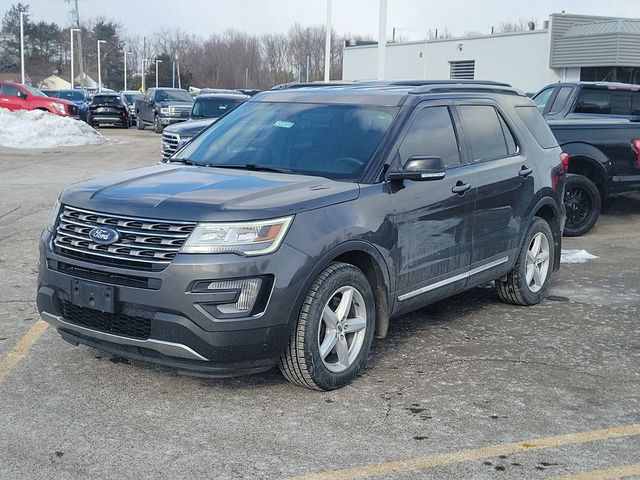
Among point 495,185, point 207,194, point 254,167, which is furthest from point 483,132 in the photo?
point 207,194

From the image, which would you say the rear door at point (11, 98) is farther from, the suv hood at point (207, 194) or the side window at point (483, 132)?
the suv hood at point (207, 194)

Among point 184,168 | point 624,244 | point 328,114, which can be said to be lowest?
point 624,244

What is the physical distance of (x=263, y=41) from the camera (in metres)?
110

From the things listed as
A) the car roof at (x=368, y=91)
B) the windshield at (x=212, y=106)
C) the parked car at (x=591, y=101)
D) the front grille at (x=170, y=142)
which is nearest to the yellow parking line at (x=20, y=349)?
the car roof at (x=368, y=91)

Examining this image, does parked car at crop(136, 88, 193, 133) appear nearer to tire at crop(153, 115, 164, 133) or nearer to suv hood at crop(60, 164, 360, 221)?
tire at crop(153, 115, 164, 133)

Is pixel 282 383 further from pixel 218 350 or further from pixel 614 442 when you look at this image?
pixel 614 442

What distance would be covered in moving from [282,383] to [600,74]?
3944 centimetres

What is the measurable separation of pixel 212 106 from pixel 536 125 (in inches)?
488

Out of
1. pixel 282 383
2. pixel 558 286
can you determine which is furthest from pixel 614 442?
pixel 558 286

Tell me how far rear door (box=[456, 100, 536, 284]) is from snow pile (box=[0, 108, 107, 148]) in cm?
2084

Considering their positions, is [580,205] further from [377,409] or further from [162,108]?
[162,108]

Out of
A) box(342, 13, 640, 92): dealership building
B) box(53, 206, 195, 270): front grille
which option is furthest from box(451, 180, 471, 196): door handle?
box(342, 13, 640, 92): dealership building

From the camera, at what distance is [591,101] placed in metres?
13.4

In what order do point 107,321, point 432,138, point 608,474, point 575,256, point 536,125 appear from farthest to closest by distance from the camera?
point 575,256 → point 536,125 → point 432,138 → point 107,321 → point 608,474
